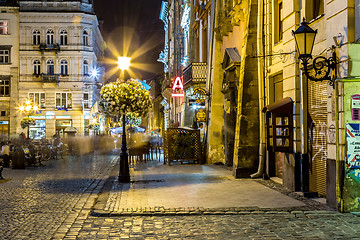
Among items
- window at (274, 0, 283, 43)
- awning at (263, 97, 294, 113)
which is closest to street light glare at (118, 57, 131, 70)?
window at (274, 0, 283, 43)

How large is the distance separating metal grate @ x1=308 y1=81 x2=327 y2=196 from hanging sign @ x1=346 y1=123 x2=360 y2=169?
5.00 feet

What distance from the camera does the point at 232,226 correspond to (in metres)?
7.86

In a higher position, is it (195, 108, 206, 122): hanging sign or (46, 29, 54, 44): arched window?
(46, 29, 54, 44): arched window

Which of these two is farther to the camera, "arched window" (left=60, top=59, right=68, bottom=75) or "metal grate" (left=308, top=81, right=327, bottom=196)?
"arched window" (left=60, top=59, right=68, bottom=75)

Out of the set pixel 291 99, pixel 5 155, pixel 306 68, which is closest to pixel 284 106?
pixel 291 99

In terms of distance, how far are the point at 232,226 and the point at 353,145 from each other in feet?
9.49

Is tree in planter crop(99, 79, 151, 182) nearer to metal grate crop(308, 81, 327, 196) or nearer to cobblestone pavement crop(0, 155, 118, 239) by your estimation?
cobblestone pavement crop(0, 155, 118, 239)

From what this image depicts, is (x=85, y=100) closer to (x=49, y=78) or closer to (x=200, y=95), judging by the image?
(x=49, y=78)

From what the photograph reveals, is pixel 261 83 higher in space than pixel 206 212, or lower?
higher

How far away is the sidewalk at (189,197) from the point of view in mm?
9391

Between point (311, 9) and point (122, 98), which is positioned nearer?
point (311, 9)

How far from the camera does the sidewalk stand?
9.39 meters

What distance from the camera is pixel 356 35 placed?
8.83 metres

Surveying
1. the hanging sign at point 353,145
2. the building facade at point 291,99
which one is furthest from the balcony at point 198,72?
the hanging sign at point 353,145
